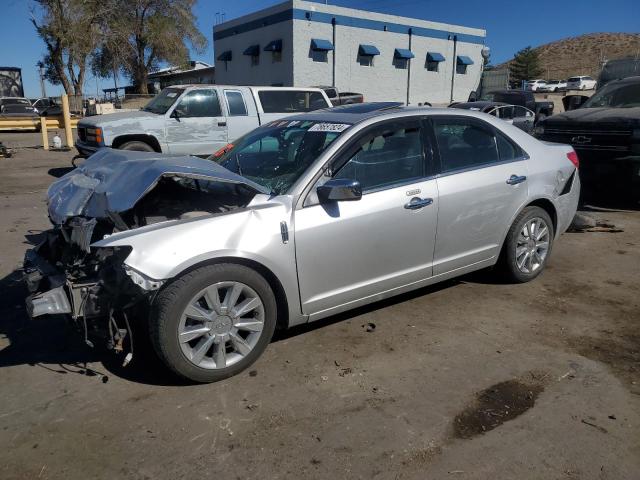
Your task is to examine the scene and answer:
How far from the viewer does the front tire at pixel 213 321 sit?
3037mm

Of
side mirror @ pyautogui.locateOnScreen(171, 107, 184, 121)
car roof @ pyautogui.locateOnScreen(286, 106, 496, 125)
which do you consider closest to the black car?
car roof @ pyautogui.locateOnScreen(286, 106, 496, 125)

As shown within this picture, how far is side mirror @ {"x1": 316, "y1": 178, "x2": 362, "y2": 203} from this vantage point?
342 cm

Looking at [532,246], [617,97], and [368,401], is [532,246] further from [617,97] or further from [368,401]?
[617,97]

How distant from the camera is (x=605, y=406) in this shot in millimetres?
3027

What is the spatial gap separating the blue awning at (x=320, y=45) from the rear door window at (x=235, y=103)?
21499mm

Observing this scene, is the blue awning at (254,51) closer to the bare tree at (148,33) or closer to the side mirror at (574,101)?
the bare tree at (148,33)

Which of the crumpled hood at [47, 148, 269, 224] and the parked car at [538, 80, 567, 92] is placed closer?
the crumpled hood at [47, 148, 269, 224]

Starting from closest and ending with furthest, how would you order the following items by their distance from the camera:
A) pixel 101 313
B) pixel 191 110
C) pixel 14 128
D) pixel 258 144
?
pixel 101 313 < pixel 258 144 < pixel 191 110 < pixel 14 128

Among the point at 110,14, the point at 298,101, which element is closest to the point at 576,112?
the point at 298,101

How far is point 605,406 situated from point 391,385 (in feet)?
3.99

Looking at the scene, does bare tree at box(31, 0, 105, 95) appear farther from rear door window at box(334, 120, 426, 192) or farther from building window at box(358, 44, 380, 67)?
rear door window at box(334, 120, 426, 192)

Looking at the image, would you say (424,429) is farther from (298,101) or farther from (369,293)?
(298,101)

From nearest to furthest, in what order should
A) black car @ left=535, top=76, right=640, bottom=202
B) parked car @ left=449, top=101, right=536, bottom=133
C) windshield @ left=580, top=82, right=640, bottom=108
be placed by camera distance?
black car @ left=535, top=76, right=640, bottom=202
windshield @ left=580, top=82, right=640, bottom=108
parked car @ left=449, top=101, right=536, bottom=133

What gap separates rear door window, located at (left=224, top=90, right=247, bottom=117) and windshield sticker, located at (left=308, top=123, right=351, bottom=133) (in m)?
6.90
